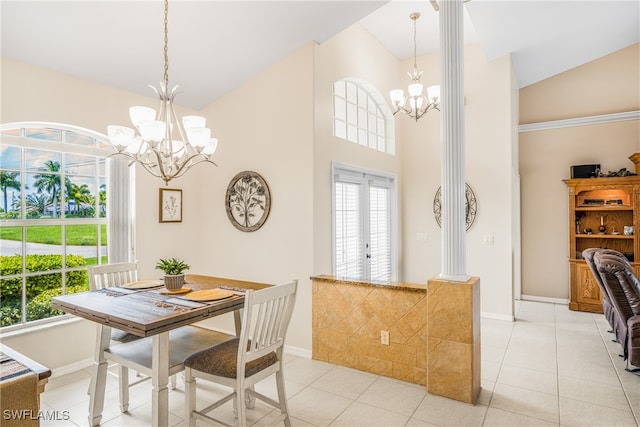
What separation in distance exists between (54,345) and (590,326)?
6018 millimetres

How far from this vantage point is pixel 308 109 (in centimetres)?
370

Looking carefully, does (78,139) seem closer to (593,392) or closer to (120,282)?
(120,282)

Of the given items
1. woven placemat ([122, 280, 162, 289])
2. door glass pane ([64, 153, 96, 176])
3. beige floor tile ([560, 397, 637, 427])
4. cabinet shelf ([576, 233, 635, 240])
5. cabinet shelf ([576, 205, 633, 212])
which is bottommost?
beige floor tile ([560, 397, 637, 427])

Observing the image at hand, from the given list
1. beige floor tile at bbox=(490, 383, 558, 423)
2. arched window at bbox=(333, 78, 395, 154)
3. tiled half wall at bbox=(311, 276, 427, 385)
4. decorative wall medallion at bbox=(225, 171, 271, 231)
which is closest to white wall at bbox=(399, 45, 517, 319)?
arched window at bbox=(333, 78, 395, 154)

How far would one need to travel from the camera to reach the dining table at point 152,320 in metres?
2.13

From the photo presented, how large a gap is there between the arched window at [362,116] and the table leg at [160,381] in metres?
2.97

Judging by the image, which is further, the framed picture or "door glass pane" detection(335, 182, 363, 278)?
"door glass pane" detection(335, 182, 363, 278)

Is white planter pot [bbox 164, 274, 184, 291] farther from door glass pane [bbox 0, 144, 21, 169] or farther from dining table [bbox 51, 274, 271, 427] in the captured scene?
door glass pane [bbox 0, 144, 21, 169]

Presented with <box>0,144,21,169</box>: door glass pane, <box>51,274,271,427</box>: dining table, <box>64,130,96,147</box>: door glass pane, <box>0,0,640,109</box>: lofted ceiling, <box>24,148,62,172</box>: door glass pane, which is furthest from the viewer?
<box>64,130,96,147</box>: door glass pane

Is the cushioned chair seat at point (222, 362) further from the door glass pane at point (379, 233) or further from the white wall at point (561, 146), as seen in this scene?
the white wall at point (561, 146)

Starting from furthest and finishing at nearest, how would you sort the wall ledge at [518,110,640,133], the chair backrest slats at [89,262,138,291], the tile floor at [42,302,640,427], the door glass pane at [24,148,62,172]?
the wall ledge at [518,110,640,133]
the door glass pane at [24,148,62,172]
the chair backrest slats at [89,262,138,291]
the tile floor at [42,302,640,427]

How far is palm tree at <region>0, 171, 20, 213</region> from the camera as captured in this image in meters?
3.10

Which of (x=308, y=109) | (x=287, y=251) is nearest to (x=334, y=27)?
(x=308, y=109)

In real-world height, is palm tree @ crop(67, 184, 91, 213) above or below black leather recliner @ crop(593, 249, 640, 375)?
above
